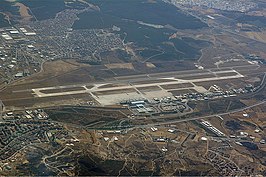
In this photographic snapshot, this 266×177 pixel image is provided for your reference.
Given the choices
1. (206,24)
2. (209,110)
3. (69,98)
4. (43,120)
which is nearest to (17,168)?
(43,120)

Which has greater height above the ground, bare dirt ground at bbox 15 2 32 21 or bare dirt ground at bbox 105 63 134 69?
bare dirt ground at bbox 15 2 32 21

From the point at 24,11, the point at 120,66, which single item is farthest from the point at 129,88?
the point at 24,11

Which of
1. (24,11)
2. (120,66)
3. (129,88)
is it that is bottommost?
(120,66)

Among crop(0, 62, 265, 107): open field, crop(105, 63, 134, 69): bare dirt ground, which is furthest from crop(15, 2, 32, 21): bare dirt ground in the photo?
crop(0, 62, 265, 107): open field

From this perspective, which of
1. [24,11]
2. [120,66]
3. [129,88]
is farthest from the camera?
[24,11]

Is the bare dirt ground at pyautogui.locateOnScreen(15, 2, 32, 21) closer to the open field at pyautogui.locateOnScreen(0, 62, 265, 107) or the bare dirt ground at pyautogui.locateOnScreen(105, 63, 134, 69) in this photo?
the bare dirt ground at pyautogui.locateOnScreen(105, 63, 134, 69)

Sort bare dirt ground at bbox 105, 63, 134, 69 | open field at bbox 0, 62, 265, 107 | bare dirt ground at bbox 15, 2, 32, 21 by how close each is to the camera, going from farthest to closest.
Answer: bare dirt ground at bbox 15, 2, 32, 21 < bare dirt ground at bbox 105, 63, 134, 69 < open field at bbox 0, 62, 265, 107

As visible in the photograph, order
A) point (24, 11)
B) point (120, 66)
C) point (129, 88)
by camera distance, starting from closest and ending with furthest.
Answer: point (129, 88), point (120, 66), point (24, 11)

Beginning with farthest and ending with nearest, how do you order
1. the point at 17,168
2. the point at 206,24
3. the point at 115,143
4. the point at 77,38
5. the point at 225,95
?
1. the point at 206,24
2. the point at 77,38
3. the point at 225,95
4. the point at 115,143
5. the point at 17,168

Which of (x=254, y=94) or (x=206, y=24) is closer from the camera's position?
(x=254, y=94)

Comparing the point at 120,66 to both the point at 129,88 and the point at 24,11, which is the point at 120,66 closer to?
the point at 129,88

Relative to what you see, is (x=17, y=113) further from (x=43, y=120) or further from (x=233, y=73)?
(x=233, y=73)
